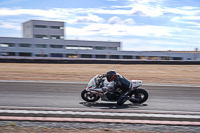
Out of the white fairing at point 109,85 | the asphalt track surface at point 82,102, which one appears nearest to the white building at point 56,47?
the asphalt track surface at point 82,102

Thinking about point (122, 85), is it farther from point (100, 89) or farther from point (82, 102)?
point (82, 102)

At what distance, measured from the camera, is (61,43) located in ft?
246

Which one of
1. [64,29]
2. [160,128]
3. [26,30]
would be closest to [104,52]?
[64,29]

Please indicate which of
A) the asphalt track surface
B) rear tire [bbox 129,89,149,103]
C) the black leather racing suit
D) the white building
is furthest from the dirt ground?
the white building

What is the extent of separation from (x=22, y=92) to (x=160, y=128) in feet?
25.3

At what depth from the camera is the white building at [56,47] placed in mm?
63094

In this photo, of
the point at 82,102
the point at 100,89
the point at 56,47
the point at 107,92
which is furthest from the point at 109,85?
the point at 56,47

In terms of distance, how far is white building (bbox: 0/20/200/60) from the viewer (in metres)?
63.1

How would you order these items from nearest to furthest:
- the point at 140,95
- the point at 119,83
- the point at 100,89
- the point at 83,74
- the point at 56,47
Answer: the point at 119,83 < the point at 100,89 < the point at 140,95 < the point at 83,74 < the point at 56,47

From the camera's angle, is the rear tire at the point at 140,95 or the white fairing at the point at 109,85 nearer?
the white fairing at the point at 109,85

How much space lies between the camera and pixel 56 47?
74125mm

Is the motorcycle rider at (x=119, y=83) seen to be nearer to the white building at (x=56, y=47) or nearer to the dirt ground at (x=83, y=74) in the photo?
the dirt ground at (x=83, y=74)

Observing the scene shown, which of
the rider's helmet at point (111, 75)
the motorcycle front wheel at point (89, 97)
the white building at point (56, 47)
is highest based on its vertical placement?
the white building at point (56, 47)

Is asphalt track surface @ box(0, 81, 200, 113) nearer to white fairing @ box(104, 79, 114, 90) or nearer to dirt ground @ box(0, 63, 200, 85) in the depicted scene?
white fairing @ box(104, 79, 114, 90)
